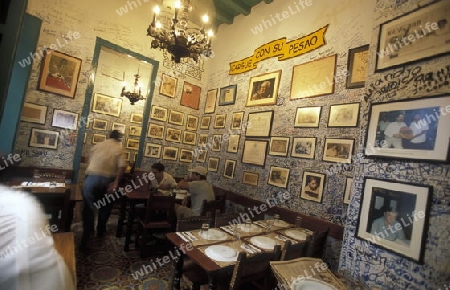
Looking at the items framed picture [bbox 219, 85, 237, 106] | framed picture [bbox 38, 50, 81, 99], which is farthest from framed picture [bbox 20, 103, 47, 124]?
framed picture [bbox 219, 85, 237, 106]

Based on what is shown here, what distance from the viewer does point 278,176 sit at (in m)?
4.18

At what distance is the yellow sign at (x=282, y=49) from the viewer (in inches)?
159

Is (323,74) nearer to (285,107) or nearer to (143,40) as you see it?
(285,107)

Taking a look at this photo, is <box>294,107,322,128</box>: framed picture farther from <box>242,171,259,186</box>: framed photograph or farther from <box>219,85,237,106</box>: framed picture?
<box>219,85,237,106</box>: framed picture

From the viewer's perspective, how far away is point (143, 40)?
5496 mm

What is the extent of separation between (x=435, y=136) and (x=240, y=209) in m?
3.73

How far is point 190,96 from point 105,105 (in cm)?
233

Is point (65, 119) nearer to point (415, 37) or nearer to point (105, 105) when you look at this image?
point (105, 105)

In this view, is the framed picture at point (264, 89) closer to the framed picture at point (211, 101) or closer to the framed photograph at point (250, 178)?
the framed picture at point (211, 101)

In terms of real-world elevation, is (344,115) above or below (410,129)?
above

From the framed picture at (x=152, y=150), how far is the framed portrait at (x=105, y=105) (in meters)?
1.53

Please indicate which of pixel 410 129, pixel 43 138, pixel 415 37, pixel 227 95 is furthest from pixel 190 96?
pixel 410 129

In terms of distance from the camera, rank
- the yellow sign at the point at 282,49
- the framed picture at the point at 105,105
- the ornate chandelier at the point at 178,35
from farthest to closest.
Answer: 1. the framed picture at the point at 105,105
2. the yellow sign at the point at 282,49
3. the ornate chandelier at the point at 178,35

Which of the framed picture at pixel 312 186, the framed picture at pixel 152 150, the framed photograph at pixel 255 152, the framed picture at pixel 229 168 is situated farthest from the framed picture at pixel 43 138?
the framed picture at pixel 312 186
